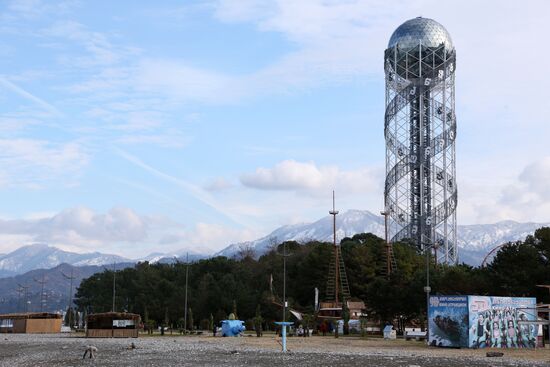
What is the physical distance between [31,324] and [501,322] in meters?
60.3

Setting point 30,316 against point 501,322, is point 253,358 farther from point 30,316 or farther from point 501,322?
point 30,316

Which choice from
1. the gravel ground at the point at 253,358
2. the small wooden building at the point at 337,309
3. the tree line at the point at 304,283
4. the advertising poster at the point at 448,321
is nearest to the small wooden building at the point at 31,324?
the tree line at the point at 304,283

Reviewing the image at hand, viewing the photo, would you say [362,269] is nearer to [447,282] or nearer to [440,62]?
[447,282]

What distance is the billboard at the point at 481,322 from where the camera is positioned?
46.7 m

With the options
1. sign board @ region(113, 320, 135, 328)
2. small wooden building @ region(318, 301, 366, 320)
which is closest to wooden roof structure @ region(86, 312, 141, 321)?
sign board @ region(113, 320, 135, 328)

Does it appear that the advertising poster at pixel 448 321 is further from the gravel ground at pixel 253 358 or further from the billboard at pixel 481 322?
the gravel ground at pixel 253 358

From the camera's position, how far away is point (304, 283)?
107 m

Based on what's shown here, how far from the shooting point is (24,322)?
88.0 meters

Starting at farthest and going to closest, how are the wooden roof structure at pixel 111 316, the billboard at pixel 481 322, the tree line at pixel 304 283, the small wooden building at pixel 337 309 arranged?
the small wooden building at pixel 337 309, the wooden roof structure at pixel 111 316, the tree line at pixel 304 283, the billboard at pixel 481 322

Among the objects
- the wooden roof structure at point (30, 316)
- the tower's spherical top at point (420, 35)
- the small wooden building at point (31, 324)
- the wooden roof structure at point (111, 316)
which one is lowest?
the small wooden building at point (31, 324)

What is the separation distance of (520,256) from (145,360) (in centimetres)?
4150

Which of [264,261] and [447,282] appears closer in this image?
[447,282]

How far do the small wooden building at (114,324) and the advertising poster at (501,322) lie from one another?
3634 centimetres

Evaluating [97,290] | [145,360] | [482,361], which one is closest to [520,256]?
[482,361]
